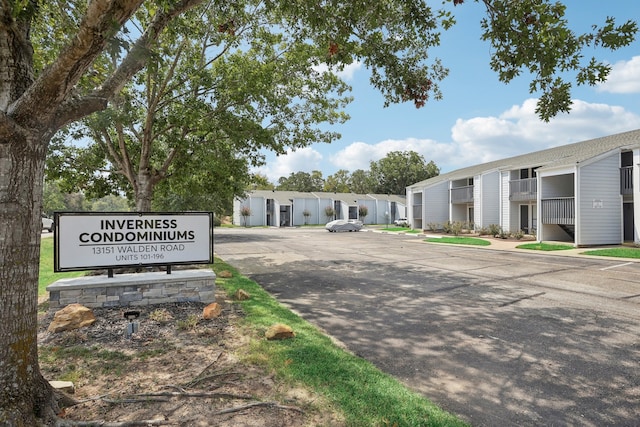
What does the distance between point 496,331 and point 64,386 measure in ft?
18.5

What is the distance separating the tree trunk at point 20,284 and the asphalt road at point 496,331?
11.2 ft

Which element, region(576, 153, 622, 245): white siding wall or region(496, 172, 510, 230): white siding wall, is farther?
region(496, 172, 510, 230): white siding wall

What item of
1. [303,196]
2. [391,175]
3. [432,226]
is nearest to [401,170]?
[391,175]

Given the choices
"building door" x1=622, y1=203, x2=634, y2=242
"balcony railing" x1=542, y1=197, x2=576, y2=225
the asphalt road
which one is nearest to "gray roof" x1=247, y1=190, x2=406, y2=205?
"balcony railing" x1=542, y1=197, x2=576, y2=225

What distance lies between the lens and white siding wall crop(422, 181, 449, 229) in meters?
31.8

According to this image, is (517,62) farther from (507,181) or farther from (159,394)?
(507,181)

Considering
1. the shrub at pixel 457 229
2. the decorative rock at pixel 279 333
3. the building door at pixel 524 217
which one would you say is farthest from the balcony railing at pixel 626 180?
the decorative rock at pixel 279 333

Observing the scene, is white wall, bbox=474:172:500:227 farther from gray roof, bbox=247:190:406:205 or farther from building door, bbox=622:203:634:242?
gray roof, bbox=247:190:406:205

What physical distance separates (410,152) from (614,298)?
62684mm

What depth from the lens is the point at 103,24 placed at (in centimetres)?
271

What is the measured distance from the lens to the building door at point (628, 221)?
18578 mm

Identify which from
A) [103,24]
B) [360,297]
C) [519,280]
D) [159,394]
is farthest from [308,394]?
[519,280]

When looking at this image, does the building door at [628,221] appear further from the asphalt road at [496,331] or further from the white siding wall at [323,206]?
the white siding wall at [323,206]

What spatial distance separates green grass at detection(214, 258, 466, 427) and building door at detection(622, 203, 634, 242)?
21438 mm
